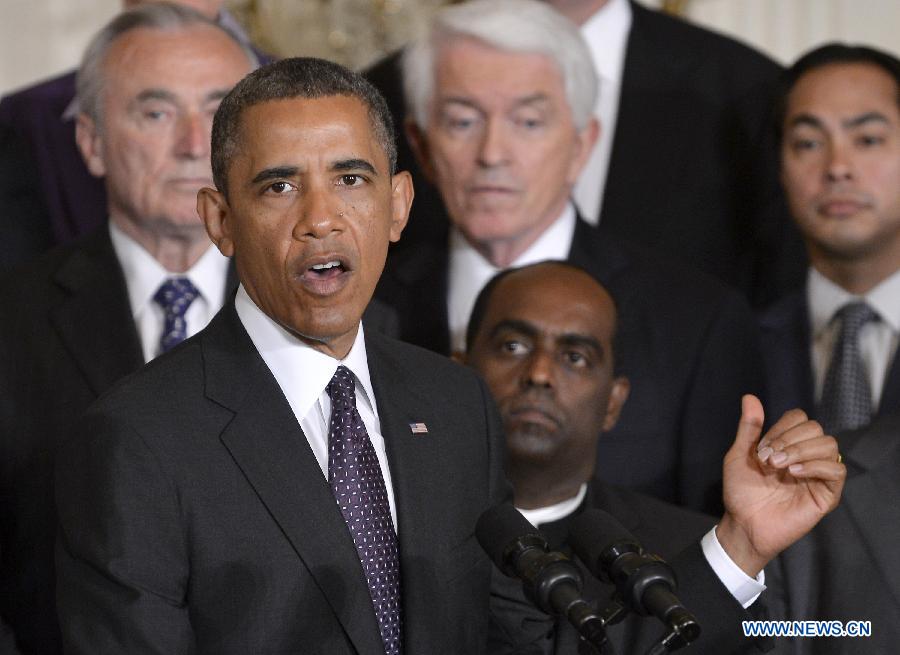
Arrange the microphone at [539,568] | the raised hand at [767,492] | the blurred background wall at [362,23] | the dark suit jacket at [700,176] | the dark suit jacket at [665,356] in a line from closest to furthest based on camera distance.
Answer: the microphone at [539,568]
the raised hand at [767,492]
the dark suit jacket at [665,356]
the dark suit jacket at [700,176]
the blurred background wall at [362,23]

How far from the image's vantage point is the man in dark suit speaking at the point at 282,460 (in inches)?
75.7

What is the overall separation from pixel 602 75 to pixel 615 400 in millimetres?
1085

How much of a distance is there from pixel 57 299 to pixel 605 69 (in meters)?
1.61

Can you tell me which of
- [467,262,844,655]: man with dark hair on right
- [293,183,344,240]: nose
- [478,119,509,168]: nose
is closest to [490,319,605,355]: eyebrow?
[467,262,844,655]: man with dark hair on right

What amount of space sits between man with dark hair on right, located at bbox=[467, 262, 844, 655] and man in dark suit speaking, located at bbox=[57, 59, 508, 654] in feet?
1.15

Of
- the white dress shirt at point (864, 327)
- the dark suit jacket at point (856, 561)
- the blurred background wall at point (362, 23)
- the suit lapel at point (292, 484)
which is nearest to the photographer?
the suit lapel at point (292, 484)

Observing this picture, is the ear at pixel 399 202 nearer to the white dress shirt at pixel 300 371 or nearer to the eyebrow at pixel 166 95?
the white dress shirt at pixel 300 371

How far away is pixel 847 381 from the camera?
3.52 m

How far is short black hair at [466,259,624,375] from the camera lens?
10.6 feet

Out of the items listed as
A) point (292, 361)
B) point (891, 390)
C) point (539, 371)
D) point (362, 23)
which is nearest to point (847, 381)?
point (891, 390)

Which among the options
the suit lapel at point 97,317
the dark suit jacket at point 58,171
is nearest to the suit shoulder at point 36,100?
the dark suit jacket at point 58,171

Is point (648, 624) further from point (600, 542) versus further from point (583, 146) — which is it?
point (583, 146)

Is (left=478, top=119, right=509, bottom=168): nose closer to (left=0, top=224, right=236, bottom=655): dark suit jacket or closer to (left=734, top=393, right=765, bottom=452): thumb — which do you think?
(left=0, top=224, right=236, bottom=655): dark suit jacket

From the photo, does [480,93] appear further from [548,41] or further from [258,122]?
[258,122]
